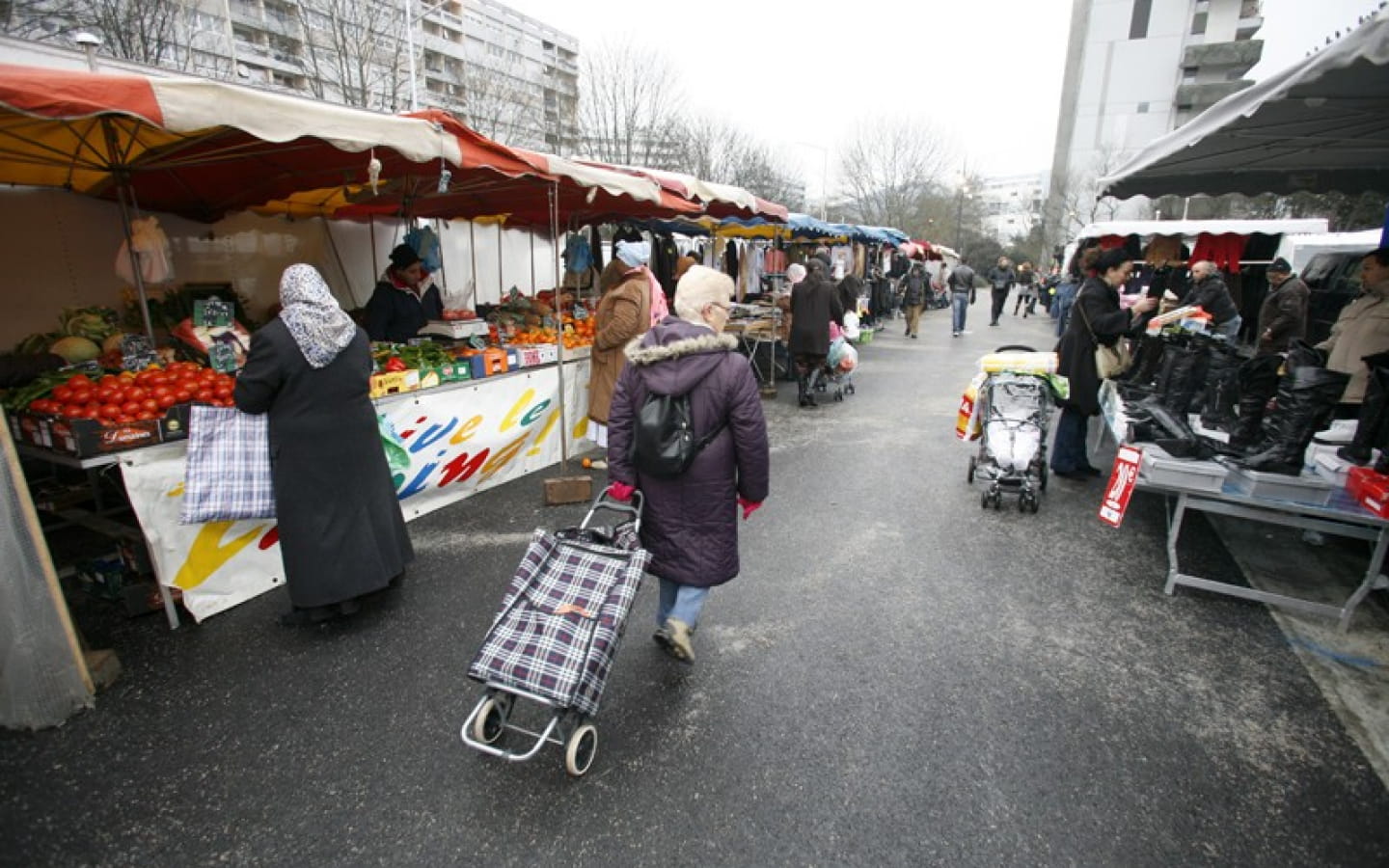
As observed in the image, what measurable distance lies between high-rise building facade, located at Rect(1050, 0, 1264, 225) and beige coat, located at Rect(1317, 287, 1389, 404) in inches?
1871

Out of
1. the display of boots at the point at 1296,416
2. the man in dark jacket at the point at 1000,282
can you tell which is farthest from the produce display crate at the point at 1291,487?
the man in dark jacket at the point at 1000,282

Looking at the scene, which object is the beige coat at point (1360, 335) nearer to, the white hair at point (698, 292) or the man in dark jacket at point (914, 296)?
the white hair at point (698, 292)

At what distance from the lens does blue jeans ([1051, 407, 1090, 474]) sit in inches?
242

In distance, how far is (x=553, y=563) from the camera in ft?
8.79

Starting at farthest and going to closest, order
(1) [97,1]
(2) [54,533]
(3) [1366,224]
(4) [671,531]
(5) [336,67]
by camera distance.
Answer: (3) [1366,224] → (5) [336,67] → (1) [97,1] → (2) [54,533] → (4) [671,531]

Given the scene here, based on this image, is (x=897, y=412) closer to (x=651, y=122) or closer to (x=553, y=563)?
(x=553, y=563)

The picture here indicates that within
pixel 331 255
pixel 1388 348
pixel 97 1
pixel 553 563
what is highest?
pixel 97 1

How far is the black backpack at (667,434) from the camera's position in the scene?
270 centimetres

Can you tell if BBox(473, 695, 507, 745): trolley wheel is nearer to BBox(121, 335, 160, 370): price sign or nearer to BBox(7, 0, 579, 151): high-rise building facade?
BBox(121, 335, 160, 370): price sign

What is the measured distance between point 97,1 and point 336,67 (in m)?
6.28

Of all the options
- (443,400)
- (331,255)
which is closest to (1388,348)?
(443,400)

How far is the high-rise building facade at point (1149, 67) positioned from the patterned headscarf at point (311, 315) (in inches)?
2047

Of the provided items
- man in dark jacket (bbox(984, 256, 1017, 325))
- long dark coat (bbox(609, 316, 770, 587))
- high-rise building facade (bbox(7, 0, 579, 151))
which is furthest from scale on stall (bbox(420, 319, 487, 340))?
man in dark jacket (bbox(984, 256, 1017, 325))

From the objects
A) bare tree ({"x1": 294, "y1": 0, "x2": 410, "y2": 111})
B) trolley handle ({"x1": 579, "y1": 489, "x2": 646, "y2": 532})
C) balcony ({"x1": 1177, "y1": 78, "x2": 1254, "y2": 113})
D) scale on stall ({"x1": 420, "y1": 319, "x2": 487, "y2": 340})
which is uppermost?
balcony ({"x1": 1177, "y1": 78, "x2": 1254, "y2": 113})
